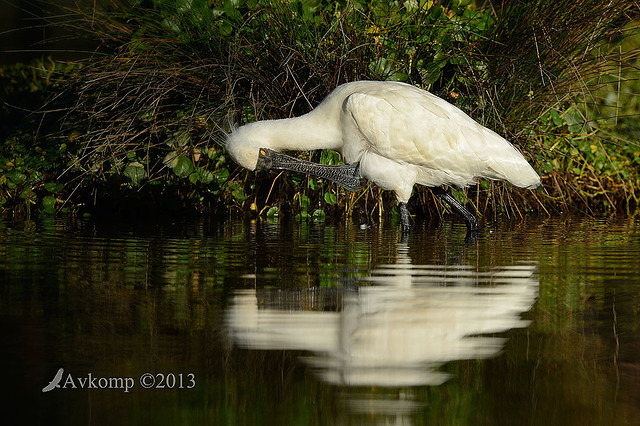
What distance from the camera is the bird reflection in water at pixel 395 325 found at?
4.16 metres

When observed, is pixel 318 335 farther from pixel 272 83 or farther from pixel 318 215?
pixel 318 215

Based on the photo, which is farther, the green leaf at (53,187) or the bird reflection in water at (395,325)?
the green leaf at (53,187)

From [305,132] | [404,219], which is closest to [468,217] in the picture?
[404,219]

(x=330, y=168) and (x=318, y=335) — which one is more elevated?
(x=330, y=168)

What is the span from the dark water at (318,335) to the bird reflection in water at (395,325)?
13 mm

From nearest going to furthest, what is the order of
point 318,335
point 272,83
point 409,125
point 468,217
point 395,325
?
point 318,335 < point 395,325 < point 409,125 < point 468,217 < point 272,83

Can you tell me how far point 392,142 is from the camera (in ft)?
28.7

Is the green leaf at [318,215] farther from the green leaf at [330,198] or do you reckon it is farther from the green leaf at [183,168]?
the green leaf at [183,168]

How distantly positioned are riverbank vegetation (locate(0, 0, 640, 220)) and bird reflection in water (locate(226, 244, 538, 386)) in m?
3.87

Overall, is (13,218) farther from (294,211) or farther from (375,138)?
(375,138)

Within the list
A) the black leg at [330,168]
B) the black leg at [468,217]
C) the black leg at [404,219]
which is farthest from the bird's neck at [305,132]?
the black leg at [468,217]

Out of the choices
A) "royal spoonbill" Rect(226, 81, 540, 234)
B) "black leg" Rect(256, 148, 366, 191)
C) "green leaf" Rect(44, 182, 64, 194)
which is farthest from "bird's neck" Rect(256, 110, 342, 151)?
"green leaf" Rect(44, 182, 64, 194)

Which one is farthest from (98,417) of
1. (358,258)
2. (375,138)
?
(375,138)

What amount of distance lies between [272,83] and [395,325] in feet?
17.6
